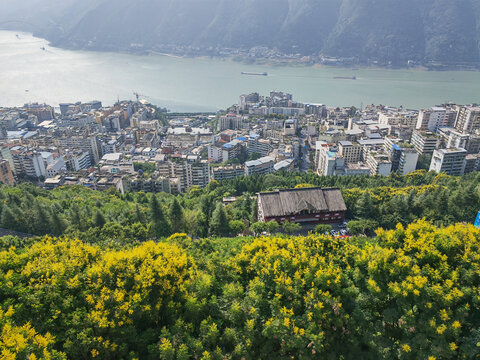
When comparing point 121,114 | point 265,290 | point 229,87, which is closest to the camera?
point 265,290

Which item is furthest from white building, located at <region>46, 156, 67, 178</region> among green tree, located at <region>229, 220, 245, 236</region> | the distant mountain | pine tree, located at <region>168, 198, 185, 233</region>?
the distant mountain

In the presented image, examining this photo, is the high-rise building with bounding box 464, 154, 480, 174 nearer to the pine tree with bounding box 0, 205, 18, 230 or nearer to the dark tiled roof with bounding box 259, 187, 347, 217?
the dark tiled roof with bounding box 259, 187, 347, 217

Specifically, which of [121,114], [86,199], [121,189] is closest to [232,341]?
[86,199]

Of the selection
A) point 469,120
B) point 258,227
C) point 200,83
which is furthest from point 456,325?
point 200,83

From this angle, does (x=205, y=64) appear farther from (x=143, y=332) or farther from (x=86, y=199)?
(x=143, y=332)

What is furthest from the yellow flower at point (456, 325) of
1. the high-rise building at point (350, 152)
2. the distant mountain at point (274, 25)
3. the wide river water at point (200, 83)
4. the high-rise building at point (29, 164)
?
the distant mountain at point (274, 25)

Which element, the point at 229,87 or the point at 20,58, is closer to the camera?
the point at 229,87

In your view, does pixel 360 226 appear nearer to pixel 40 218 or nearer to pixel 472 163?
pixel 40 218

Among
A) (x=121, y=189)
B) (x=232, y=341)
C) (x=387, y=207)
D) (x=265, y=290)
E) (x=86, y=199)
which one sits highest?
(x=265, y=290)

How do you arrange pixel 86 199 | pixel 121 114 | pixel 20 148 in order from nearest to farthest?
pixel 86 199, pixel 20 148, pixel 121 114
